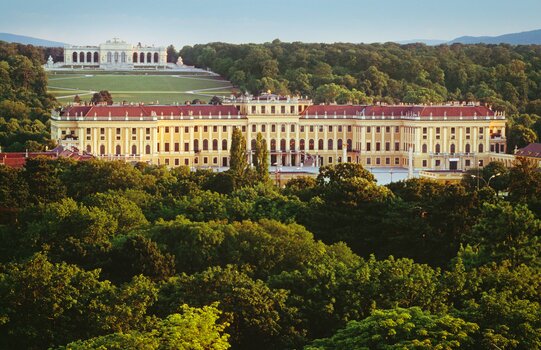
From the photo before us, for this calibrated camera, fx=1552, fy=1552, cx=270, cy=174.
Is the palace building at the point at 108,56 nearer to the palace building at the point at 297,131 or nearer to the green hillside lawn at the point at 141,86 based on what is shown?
the green hillside lawn at the point at 141,86

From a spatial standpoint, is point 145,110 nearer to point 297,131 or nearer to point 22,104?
point 297,131

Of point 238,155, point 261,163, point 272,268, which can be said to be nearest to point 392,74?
point 238,155

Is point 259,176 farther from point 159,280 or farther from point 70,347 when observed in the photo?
point 70,347

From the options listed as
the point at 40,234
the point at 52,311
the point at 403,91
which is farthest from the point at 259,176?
the point at 403,91

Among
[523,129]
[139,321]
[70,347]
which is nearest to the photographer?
[70,347]

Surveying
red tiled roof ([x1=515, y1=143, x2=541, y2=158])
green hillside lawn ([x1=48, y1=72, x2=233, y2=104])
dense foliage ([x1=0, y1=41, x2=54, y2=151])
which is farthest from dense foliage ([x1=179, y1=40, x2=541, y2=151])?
dense foliage ([x1=0, y1=41, x2=54, y2=151])

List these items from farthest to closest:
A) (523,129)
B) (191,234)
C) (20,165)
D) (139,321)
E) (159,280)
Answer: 1. (523,129)
2. (20,165)
3. (191,234)
4. (159,280)
5. (139,321)
